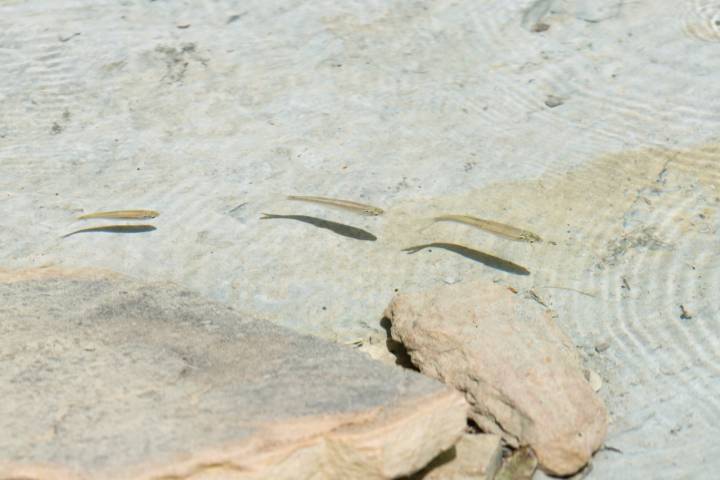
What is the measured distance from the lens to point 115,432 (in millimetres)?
2004

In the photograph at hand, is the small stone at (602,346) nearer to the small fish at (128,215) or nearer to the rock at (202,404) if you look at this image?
the rock at (202,404)

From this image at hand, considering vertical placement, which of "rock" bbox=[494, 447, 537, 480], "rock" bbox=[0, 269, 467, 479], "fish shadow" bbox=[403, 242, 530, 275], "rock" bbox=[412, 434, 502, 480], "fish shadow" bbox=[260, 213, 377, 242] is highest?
"rock" bbox=[0, 269, 467, 479]

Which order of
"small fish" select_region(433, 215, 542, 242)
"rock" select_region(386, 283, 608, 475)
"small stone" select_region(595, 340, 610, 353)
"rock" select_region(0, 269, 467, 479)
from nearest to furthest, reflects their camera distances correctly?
1. "rock" select_region(0, 269, 467, 479)
2. "rock" select_region(386, 283, 608, 475)
3. "small stone" select_region(595, 340, 610, 353)
4. "small fish" select_region(433, 215, 542, 242)

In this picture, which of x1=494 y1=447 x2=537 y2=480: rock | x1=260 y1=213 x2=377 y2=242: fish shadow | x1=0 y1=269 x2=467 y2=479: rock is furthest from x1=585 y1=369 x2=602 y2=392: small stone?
x1=260 y1=213 x2=377 y2=242: fish shadow

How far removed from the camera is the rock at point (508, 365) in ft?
7.55

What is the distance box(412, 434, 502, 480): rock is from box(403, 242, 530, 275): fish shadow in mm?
917

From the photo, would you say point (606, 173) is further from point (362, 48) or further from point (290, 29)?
point (290, 29)

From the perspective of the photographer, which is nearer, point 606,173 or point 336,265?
point 336,265

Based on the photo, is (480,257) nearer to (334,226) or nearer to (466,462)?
(334,226)

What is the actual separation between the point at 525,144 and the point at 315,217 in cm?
97

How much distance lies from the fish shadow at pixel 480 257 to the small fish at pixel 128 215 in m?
0.92

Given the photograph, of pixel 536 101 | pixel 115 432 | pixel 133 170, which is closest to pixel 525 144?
pixel 536 101

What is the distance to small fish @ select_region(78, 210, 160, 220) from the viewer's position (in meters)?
3.37

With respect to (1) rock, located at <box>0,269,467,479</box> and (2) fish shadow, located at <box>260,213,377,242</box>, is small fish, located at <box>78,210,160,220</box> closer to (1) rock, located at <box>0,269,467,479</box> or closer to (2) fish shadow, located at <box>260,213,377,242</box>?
(2) fish shadow, located at <box>260,213,377,242</box>
